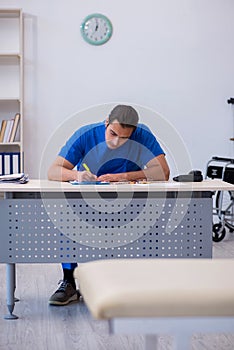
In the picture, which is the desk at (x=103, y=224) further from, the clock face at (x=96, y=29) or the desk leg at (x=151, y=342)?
the clock face at (x=96, y=29)

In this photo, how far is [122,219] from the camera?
3.66 m

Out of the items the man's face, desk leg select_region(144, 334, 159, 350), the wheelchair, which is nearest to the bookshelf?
the wheelchair

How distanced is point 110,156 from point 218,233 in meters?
2.10

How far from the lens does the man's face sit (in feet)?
12.6

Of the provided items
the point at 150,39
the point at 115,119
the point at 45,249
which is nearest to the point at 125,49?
the point at 150,39

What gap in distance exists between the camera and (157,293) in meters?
1.68

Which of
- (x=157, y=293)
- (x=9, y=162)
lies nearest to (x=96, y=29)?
(x=9, y=162)

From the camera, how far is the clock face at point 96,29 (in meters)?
6.27

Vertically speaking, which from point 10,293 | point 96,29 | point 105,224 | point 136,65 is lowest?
point 10,293

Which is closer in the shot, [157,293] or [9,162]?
[157,293]

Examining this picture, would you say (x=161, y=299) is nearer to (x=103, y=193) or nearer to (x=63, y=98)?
(x=103, y=193)

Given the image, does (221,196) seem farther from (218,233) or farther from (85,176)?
(85,176)

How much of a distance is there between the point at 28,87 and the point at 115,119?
2.62 m

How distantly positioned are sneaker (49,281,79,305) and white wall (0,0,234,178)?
2578 millimetres
